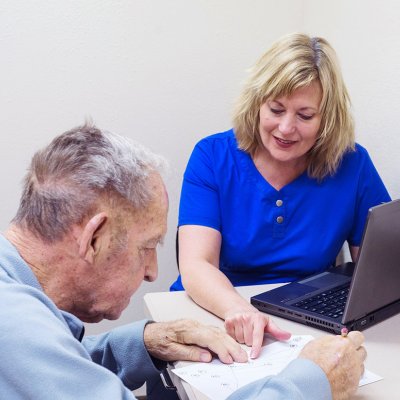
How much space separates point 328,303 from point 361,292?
18 centimetres

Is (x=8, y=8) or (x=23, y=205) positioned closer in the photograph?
(x=23, y=205)

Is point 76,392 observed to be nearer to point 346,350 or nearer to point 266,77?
point 346,350

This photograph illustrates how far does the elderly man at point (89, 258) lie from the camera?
2.70 feet

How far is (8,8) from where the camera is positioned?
2082mm

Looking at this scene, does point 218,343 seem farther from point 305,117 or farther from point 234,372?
point 305,117

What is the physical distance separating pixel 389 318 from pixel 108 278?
2.36 feet

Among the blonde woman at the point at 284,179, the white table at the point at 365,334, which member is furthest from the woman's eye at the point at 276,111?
the white table at the point at 365,334

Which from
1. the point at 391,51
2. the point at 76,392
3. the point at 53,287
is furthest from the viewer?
the point at 391,51

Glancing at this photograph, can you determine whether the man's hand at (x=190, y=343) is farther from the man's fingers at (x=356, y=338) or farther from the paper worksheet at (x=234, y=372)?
the man's fingers at (x=356, y=338)

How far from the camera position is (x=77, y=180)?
950mm

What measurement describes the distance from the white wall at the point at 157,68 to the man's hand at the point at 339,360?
0.94 metres

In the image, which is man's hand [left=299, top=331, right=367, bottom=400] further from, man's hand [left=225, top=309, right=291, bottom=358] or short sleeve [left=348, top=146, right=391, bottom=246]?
short sleeve [left=348, top=146, right=391, bottom=246]

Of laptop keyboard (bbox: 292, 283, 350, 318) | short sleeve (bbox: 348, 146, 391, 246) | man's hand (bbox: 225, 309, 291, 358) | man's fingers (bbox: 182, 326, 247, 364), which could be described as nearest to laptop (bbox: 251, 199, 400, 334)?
laptop keyboard (bbox: 292, 283, 350, 318)

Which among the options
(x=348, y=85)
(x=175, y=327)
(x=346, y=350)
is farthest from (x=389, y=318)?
(x=348, y=85)
